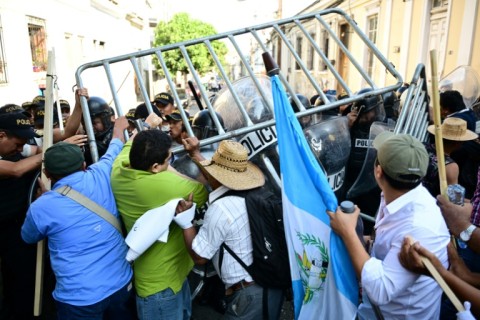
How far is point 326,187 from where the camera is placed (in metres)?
1.60

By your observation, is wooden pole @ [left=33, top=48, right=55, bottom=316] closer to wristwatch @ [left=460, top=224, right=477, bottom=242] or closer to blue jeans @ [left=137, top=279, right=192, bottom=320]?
blue jeans @ [left=137, top=279, right=192, bottom=320]

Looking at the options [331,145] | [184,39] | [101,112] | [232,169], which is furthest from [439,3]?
[184,39]

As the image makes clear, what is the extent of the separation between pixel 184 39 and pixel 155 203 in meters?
25.6

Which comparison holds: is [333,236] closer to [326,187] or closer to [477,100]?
[326,187]

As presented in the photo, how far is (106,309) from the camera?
2031 mm

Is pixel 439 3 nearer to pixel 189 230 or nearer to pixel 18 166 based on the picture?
pixel 189 230

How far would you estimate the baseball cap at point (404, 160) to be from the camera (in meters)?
1.42

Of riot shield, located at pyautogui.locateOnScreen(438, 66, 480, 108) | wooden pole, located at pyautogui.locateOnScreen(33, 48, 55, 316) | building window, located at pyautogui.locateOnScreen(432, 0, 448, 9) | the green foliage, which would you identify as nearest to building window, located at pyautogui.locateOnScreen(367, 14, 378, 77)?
building window, located at pyautogui.locateOnScreen(432, 0, 448, 9)

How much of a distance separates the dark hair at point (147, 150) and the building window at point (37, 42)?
804 cm

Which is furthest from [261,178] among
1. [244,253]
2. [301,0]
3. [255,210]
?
[301,0]

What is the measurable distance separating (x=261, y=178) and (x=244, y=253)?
407mm

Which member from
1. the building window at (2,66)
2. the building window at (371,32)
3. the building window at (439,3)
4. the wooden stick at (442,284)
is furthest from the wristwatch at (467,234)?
the building window at (371,32)

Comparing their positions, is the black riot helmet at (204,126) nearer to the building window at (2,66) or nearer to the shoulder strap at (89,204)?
the shoulder strap at (89,204)

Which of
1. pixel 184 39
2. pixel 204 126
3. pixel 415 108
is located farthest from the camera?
pixel 184 39
